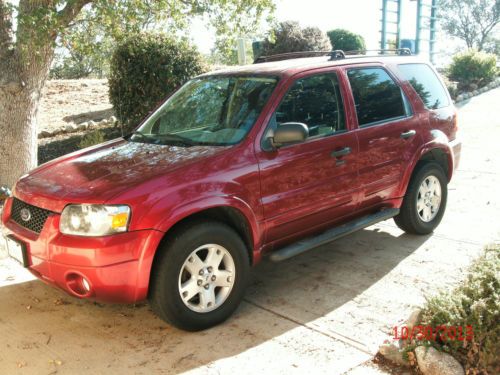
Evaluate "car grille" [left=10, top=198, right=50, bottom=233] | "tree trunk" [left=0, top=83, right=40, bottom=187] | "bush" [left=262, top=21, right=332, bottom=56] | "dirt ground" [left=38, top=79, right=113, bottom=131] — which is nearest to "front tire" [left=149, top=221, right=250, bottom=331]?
"car grille" [left=10, top=198, right=50, bottom=233]

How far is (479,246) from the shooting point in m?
5.29

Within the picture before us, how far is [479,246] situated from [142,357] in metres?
3.37

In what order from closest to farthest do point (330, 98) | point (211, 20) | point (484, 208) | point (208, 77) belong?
1. point (330, 98)
2. point (208, 77)
3. point (484, 208)
4. point (211, 20)

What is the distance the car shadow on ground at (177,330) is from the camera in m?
3.68

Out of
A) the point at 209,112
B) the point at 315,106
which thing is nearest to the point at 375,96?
the point at 315,106

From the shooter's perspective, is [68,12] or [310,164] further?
[68,12]

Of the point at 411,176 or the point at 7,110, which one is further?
the point at 7,110

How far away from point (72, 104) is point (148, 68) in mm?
3755

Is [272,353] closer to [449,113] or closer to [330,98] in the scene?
[330,98]

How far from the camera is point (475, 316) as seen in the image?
3.26 metres

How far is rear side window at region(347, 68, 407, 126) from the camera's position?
194 inches

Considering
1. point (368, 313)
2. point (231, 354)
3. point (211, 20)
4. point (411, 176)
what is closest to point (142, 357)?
point (231, 354)

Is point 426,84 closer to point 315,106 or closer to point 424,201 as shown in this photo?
point 424,201

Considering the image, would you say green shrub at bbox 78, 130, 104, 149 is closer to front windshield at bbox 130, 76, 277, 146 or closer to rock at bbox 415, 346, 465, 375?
front windshield at bbox 130, 76, 277, 146
